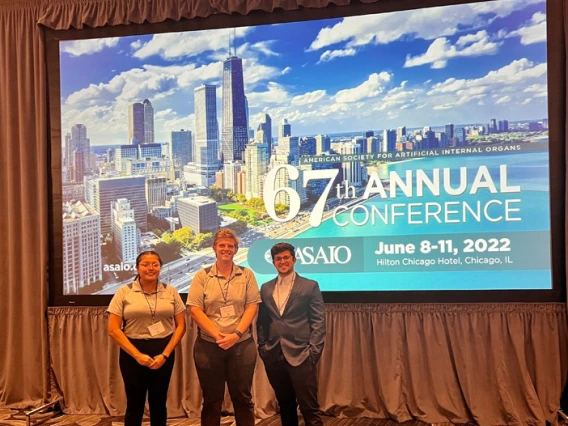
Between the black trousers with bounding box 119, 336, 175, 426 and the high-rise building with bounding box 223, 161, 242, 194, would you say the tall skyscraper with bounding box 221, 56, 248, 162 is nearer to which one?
the high-rise building with bounding box 223, 161, 242, 194

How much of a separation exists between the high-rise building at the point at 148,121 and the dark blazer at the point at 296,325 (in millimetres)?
1823

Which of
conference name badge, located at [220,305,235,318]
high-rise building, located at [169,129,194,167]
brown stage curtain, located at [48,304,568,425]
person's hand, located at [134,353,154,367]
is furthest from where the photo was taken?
high-rise building, located at [169,129,194,167]

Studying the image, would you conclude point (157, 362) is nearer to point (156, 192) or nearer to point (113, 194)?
point (156, 192)

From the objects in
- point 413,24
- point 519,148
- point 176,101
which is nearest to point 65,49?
point 176,101

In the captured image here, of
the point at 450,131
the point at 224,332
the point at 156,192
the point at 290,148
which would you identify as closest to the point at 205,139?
the point at 156,192

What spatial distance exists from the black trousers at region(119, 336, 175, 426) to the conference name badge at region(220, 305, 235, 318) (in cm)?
41

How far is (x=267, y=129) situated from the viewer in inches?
161

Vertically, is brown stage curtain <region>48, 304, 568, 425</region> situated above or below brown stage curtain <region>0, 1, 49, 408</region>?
below

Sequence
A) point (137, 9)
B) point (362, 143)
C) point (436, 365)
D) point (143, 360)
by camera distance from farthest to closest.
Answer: point (137, 9), point (362, 143), point (436, 365), point (143, 360)

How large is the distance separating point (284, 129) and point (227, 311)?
1642 mm

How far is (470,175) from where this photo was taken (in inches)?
151

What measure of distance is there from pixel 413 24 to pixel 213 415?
3.18 meters

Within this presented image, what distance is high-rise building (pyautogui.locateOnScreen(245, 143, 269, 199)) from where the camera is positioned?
4086 millimetres

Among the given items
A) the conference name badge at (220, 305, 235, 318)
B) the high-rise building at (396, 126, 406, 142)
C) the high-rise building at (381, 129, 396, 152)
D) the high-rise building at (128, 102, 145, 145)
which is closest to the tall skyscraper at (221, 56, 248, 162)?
the high-rise building at (128, 102, 145, 145)
